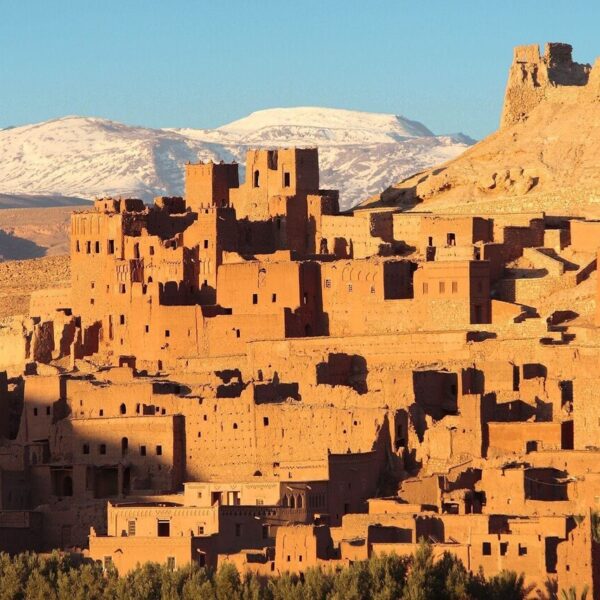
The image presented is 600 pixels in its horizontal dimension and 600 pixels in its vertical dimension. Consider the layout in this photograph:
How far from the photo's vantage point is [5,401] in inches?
2891

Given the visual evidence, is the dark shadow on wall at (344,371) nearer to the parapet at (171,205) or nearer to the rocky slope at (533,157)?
the rocky slope at (533,157)

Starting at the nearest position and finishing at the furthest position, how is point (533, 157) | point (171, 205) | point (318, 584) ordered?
point (318, 584) < point (171, 205) < point (533, 157)

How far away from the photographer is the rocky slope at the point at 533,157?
81.6 meters

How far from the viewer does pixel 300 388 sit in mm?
70000

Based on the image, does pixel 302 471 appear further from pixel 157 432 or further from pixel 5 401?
pixel 5 401

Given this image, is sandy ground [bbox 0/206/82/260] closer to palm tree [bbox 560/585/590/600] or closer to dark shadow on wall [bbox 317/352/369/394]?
dark shadow on wall [bbox 317/352/369/394]

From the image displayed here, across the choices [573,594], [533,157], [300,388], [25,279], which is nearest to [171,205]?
[25,279]

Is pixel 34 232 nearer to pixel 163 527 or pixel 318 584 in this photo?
pixel 163 527

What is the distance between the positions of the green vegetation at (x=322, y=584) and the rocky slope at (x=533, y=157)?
76.7ft

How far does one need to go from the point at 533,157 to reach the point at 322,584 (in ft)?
94.0

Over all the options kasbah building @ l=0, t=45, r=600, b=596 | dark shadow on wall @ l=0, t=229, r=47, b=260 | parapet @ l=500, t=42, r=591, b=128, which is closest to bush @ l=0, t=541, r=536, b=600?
kasbah building @ l=0, t=45, r=600, b=596

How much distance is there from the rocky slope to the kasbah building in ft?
6.47

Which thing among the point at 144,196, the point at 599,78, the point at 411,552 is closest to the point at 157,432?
the point at 411,552

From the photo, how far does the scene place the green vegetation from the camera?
2279 inches
